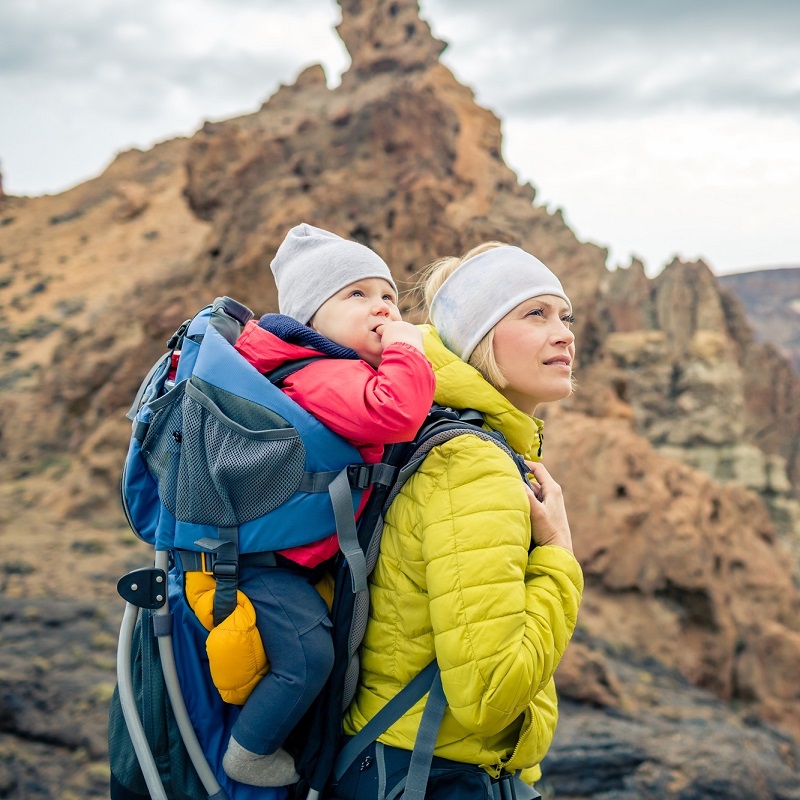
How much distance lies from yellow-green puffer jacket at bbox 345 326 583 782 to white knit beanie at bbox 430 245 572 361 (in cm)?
16

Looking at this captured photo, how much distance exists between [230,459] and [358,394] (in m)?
0.33

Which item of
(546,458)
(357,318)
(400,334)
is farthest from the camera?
(546,458)

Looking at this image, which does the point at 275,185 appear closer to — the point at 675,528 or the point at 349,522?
the point at 675,528

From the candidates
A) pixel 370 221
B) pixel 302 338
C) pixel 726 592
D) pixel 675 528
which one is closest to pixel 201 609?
pixel 302 338

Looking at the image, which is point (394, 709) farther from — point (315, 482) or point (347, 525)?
point (315, 482)

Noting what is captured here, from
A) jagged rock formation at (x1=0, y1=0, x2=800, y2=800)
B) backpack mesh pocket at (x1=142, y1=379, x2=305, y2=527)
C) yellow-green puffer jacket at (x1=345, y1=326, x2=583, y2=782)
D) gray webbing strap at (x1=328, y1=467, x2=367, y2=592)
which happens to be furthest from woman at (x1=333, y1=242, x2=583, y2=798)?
jagged rock formation at (x1=0, y1=0, x2=800, y2=800)

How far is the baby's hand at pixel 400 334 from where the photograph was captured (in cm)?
190

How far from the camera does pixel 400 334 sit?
1.93m

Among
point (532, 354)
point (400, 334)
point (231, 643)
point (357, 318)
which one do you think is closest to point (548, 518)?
point (532, 354)

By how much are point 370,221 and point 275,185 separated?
2.07 meters

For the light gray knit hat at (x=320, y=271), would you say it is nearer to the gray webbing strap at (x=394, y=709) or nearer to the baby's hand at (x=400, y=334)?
the baby's hand at (x=400, y=334)

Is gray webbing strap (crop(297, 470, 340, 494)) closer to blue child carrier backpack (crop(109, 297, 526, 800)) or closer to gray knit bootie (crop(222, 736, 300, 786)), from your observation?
blue child carrier backpack (crop(109, 297, 526, 800))

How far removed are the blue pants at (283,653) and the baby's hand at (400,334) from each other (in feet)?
2.04

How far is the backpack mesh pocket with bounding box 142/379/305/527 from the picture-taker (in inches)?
68.1
